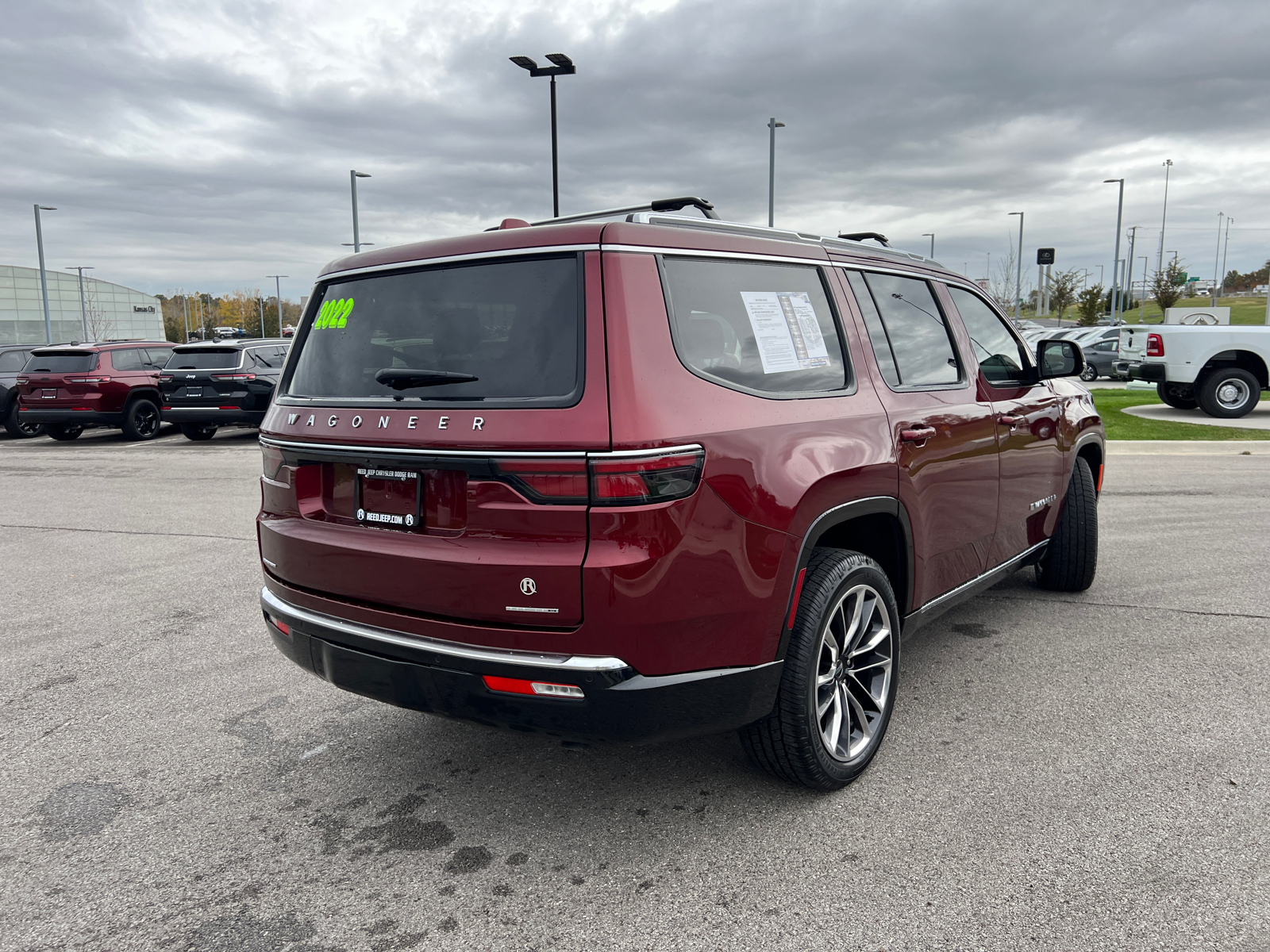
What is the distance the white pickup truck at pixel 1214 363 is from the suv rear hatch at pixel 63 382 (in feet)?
59.4

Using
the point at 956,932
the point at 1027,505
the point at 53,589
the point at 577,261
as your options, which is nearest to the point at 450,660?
the point at 577,261

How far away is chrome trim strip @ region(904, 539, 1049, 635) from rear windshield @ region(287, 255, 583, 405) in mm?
1851

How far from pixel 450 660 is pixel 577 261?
119 centimetres

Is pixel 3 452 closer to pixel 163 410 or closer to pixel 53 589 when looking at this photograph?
pixel 163 410

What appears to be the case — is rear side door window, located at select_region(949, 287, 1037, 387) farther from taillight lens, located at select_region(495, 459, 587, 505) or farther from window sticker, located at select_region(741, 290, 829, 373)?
taillight lens, located at select_region(495, 459, 587, 505)

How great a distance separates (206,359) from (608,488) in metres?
15.1

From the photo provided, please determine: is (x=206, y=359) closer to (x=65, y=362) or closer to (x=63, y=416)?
(x=65, y=362)

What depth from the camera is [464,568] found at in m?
2.64

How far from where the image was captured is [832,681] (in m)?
3.20

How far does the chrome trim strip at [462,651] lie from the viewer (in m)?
2.55

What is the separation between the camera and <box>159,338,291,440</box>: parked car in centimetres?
1543

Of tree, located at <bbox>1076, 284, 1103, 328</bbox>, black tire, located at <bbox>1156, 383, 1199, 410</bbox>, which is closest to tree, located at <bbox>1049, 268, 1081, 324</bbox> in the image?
tree, located at <bbox>1076, 284, 1103, 328</bbox>

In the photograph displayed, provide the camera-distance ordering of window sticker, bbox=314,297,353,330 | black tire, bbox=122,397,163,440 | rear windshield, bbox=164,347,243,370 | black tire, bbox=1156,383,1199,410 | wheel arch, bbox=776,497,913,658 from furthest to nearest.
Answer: black tire, bbox=1156,383,1199,410 → black tire, bbox=122,397,163,440 → rear windshield, bbox=164,347,243,370 → window sticker, bbox=314,297,353,330 → wheel arch, bbox=776,497,913,658

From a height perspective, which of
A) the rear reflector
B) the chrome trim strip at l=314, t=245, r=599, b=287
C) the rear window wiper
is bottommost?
the rear reflector
